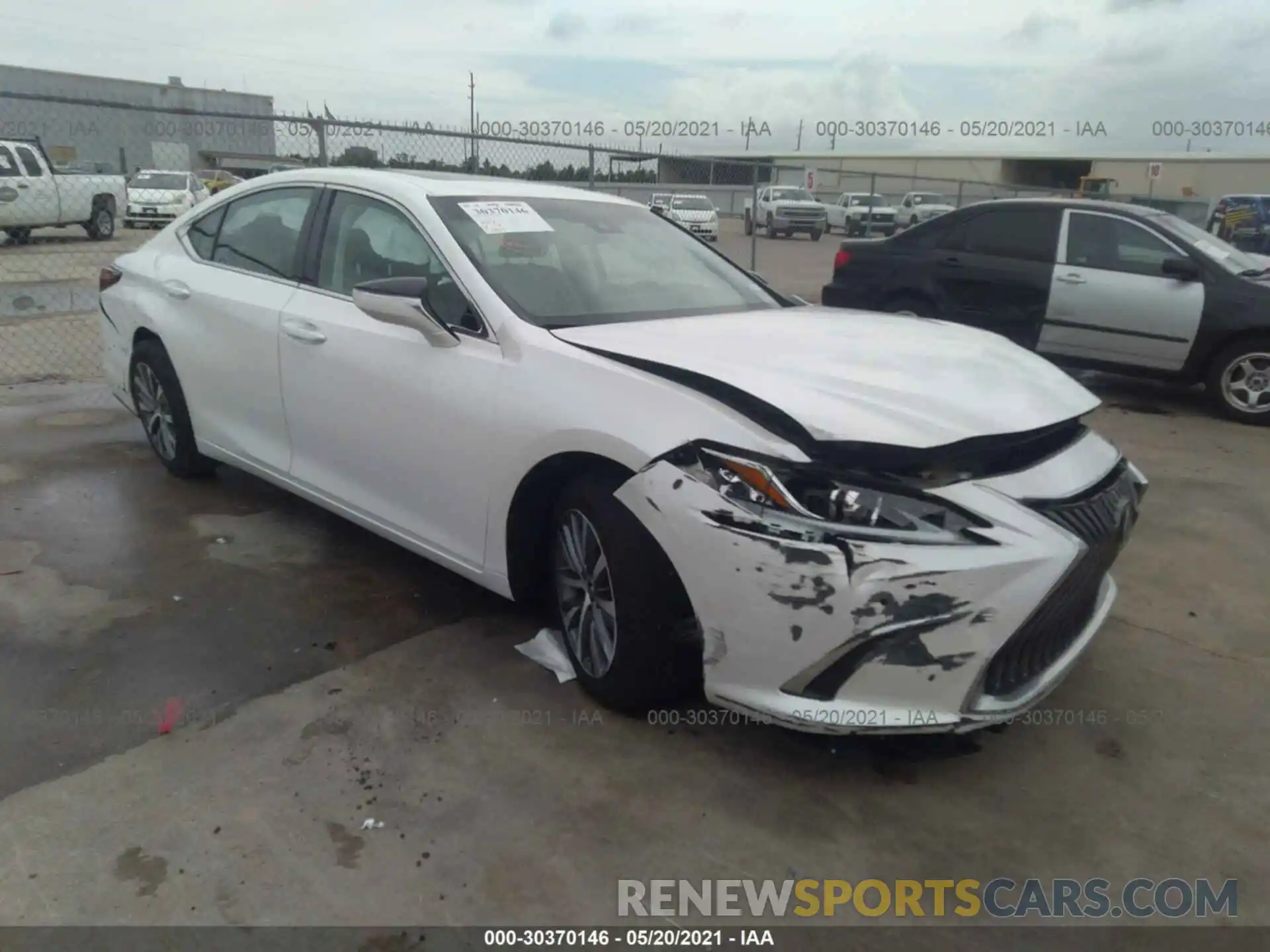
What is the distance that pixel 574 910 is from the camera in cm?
222

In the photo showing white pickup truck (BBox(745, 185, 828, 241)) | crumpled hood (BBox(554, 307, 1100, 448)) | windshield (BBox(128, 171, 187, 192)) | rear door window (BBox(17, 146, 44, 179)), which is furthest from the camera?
white pickup truck (BBox(745, 185, 828, 241))

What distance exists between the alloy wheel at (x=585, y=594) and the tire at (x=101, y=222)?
19.9 m

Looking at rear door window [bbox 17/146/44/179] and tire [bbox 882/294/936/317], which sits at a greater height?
rear door window [bbox 17/146/44/179]

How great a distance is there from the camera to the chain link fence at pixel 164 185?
7.96 metres

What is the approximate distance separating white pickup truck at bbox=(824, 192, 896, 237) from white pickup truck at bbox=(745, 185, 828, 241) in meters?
0.77

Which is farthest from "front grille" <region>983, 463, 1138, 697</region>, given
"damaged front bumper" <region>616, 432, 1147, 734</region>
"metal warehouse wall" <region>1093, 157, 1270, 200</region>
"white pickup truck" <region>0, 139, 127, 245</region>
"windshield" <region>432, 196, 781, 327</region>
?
"metal warehouse wall" <region>1093, 157, 1270, 200</region>

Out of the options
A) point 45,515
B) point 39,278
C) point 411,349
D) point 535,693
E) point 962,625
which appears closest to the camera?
point 962,625

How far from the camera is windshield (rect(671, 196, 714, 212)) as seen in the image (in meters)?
23.8

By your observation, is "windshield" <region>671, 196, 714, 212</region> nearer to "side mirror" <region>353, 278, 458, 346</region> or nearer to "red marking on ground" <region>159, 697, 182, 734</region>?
"side mirror" <region>353, 278, 458, 346</region>

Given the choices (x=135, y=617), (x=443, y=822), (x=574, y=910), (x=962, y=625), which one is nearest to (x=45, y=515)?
(x=135, y=617)

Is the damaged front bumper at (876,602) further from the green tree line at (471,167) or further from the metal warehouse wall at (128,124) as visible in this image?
the metal warehouse wall at (128,124)

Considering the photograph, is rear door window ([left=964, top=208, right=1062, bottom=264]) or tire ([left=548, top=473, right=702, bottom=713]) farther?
rear door window ([left=964, top=208, right=1062, bottom=264])

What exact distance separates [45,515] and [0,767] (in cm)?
219

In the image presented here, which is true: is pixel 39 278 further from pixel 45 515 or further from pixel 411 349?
pixel 411 349
